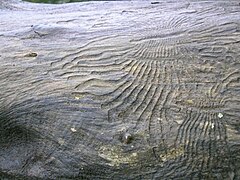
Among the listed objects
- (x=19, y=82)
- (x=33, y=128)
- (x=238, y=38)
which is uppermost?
(x=238, y=38)

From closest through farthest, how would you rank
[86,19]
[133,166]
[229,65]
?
[133,166] < [229,65] < [86,19]

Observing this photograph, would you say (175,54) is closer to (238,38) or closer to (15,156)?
(238,38)

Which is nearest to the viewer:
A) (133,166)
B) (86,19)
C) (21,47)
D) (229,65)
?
(133,166)

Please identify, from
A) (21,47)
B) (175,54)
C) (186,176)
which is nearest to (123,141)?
(186,176)

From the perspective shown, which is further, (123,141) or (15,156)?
(15,156)

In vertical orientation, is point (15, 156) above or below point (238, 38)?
below

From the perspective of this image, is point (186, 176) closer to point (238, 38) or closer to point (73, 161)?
point (73, 161)
